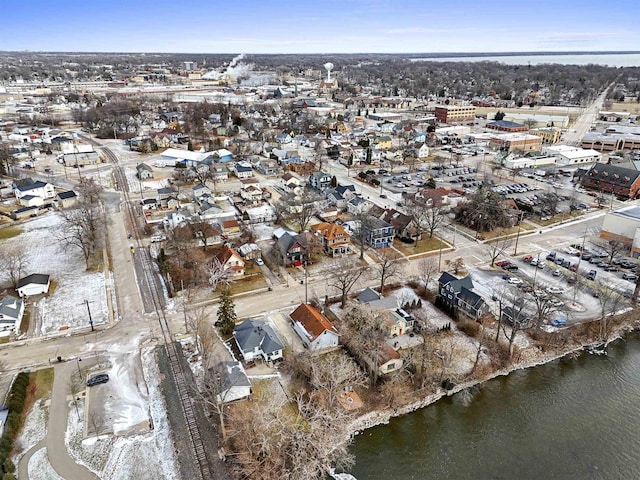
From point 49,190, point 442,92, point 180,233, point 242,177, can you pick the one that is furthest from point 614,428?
point 442,92

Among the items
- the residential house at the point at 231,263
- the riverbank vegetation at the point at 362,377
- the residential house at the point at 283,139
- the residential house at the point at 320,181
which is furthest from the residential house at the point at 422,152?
the residential house at the point at 231,263

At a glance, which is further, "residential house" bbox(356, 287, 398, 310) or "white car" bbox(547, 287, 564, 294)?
"white car" bbox(547, 287, 564, 294)

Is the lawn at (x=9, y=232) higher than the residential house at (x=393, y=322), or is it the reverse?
the residential house at (x=393, y=322)

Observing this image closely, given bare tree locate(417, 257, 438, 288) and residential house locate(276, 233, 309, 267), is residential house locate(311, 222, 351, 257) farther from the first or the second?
bare tree locate(417, 257, 438, 288)

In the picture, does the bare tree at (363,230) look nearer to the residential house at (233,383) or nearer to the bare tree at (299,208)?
the bare tree at (299,208)

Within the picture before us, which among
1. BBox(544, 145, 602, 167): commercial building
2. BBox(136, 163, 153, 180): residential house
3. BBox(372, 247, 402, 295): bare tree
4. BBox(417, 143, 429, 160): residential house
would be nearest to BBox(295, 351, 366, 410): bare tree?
BBox(372, 247, 402, 295): bare tree
